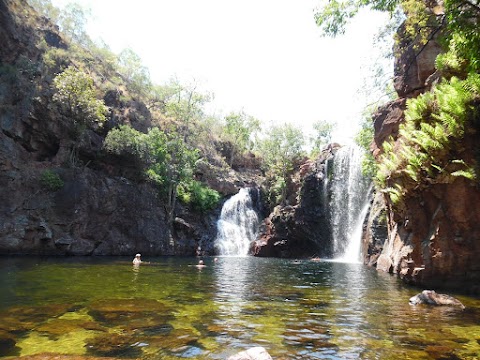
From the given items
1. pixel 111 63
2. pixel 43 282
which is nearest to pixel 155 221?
pixel 43 282

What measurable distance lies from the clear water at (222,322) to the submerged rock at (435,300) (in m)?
0.38

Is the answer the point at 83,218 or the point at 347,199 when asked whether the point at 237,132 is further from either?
the point at 83,218

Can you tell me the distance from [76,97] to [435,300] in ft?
106

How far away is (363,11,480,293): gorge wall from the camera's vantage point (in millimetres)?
12469

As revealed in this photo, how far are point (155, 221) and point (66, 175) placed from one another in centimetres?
996

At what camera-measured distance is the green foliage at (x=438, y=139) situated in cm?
1145

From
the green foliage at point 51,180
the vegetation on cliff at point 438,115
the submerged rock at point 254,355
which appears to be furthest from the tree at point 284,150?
the submerged rock at point 254,355

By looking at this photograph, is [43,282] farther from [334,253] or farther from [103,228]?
[334,253]

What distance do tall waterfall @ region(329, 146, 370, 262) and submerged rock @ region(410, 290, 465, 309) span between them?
25566 millimetres

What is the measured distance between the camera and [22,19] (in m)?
37.1

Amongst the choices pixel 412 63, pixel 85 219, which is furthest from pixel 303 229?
pixel 412 63

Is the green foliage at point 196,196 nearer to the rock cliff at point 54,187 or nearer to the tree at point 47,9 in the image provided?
the rock cliff at point 54,187

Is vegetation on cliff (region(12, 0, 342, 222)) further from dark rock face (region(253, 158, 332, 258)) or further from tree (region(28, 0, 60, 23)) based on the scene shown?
dark rock face (region(253, 158, 332, 258))

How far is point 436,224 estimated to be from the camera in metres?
13.7
